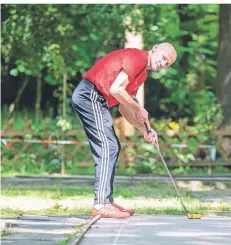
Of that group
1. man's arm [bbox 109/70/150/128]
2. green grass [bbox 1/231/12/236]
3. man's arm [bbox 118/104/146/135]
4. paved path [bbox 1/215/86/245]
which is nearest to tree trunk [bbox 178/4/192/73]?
man's arm [bbox 118/104/146/135]

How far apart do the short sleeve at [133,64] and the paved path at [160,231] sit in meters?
1.26

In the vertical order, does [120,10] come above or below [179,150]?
above

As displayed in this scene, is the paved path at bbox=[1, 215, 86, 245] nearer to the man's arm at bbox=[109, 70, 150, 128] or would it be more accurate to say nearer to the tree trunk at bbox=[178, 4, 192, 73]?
the man's arm at bbox=[109, 70, 150, 128]

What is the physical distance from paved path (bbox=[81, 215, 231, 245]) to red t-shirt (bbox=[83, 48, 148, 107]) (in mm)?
1163

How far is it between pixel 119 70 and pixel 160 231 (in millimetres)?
1695

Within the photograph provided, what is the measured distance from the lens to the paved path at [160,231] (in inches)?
251

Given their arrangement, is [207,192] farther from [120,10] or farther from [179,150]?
[120,10]

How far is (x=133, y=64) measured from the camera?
312 inches

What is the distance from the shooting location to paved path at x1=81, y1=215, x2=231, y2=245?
6379mm

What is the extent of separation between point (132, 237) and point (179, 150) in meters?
10.2

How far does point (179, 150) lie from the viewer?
16.8 metres

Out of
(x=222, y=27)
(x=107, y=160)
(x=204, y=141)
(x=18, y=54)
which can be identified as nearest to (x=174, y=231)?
(x=107, y=160)

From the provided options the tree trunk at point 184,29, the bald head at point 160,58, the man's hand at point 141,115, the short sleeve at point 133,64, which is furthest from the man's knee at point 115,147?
the tree trunk at point 184,29

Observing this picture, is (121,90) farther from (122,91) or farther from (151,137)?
(151,137)
